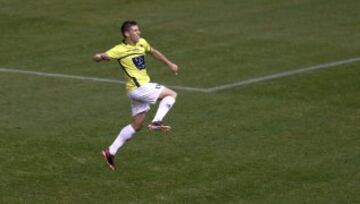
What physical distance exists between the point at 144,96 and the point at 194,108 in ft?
17.2

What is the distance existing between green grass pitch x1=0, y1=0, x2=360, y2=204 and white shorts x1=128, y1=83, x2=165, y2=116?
3.61ft

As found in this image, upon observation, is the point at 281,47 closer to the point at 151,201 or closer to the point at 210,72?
the point at 210,72

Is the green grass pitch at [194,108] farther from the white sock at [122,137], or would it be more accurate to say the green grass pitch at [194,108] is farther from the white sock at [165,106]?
the white sock at [165,106]

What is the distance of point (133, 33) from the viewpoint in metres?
18.5

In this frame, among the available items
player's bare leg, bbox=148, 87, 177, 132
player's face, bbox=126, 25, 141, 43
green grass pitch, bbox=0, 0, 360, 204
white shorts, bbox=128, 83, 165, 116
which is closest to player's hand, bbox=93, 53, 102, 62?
player's face, bbox=126, 25, 141, 43

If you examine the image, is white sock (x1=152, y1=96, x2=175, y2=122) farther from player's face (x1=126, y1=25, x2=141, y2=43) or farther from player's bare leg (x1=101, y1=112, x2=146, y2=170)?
player's face (x1=126, y1=25, x2=141, y2=43)

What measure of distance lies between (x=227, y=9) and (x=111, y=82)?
1073 cm

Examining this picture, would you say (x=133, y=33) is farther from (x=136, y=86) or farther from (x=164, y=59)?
(x=136, y=86)

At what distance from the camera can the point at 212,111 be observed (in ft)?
77.2

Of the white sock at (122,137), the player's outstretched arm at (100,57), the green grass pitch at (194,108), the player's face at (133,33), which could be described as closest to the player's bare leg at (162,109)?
the white sock at (122,137)

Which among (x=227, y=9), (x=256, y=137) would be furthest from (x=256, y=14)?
(x=256, y=137)

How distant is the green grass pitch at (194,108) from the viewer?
18250mm

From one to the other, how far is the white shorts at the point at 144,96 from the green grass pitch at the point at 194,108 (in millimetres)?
1100

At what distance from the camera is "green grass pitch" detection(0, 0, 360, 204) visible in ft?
59.9
